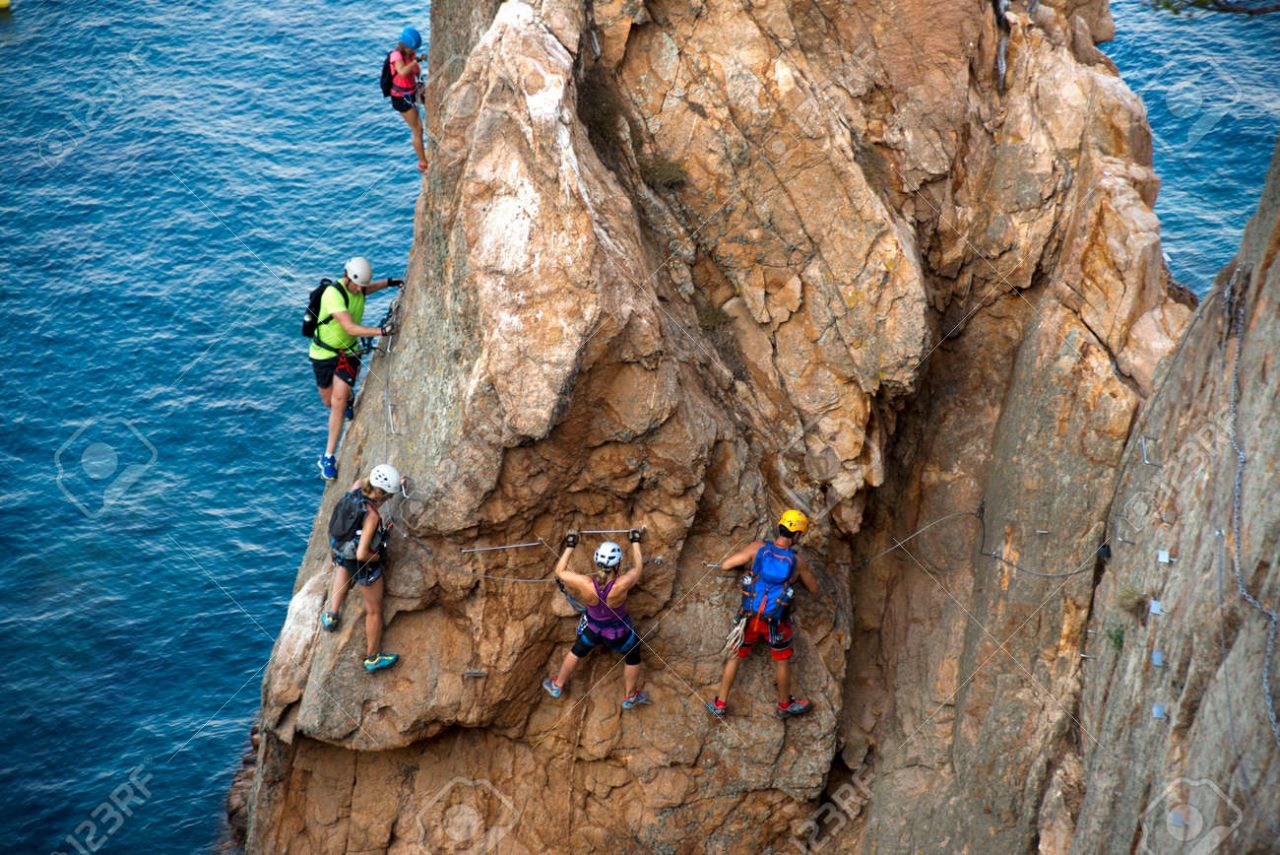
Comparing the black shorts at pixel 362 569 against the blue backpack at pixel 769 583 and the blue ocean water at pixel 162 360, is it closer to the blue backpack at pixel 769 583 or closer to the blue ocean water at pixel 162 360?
the blue backpack at pixel 769 583

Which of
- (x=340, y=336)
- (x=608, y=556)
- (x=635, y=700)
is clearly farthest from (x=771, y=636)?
(x=340, y=336)

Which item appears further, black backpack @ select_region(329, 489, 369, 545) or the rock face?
black backpack @ select_region(329, 489, 369, 545)

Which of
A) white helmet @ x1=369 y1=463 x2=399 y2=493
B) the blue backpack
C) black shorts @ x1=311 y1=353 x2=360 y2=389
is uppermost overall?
white helmet @ x1=369 y1=463 x2=399 y2=493

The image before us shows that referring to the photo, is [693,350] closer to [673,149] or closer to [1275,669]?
[673,149]

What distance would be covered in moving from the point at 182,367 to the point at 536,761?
15856 millimetres

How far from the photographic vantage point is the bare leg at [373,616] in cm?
1480

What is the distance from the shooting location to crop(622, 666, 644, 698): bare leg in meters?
15.4

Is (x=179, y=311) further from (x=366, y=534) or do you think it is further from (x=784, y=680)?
(x=784, y=680)

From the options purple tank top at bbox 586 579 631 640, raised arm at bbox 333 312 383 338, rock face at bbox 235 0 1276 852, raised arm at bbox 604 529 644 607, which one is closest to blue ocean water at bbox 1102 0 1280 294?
rock face at bbox 235 0 1276 852

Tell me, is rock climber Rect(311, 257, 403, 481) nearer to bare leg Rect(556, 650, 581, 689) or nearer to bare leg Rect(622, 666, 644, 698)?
bare leg Rect(556, 650, 581, 689)

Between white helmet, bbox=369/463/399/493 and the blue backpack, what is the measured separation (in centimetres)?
481

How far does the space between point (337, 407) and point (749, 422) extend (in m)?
6.52

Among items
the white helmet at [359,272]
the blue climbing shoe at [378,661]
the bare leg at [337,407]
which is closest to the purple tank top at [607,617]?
the blue climbing shoe at [378,661]

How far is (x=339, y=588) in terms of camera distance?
49.6 feet
